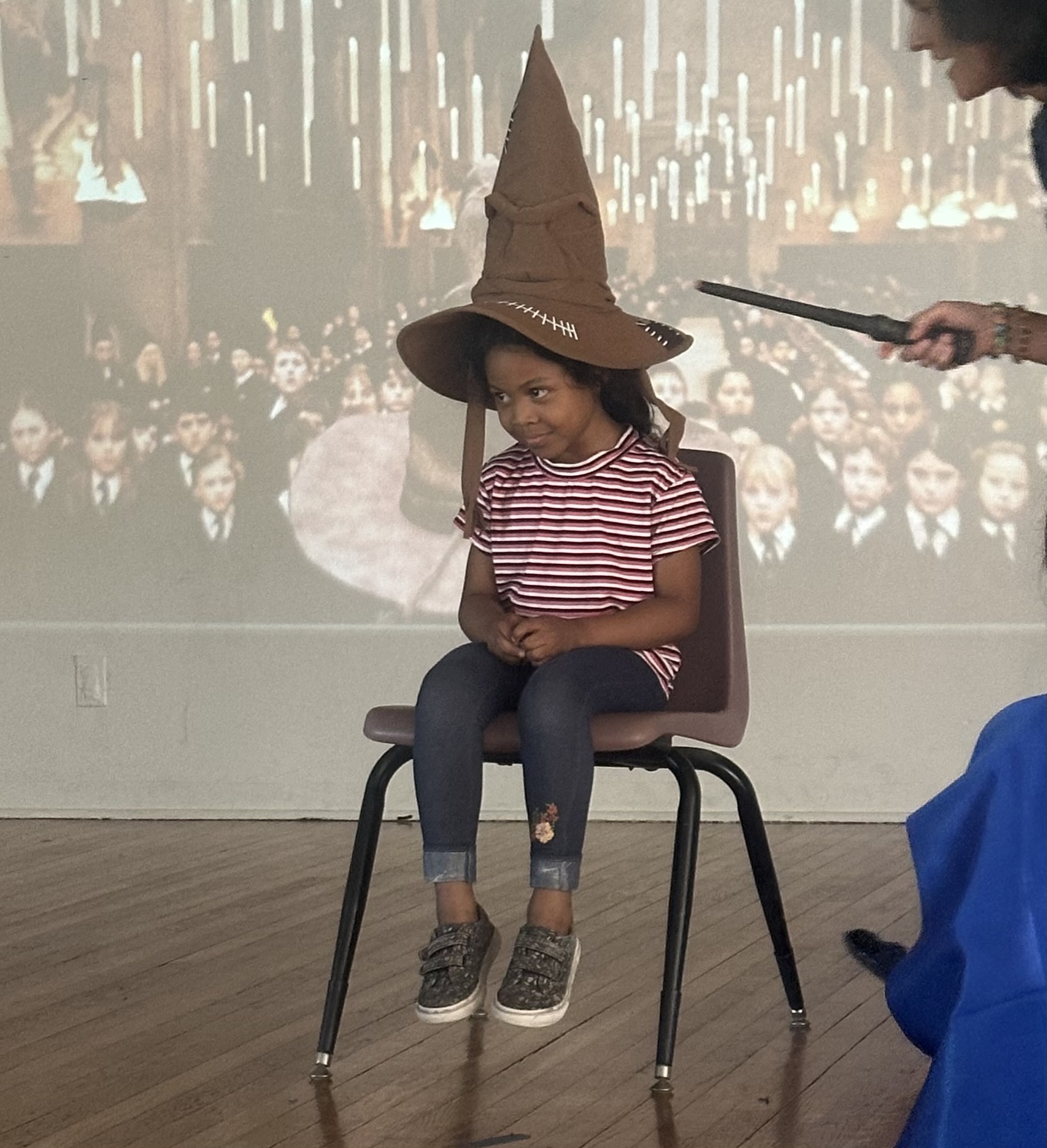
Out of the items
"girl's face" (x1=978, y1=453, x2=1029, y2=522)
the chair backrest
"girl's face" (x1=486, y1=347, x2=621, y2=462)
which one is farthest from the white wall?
"girl's face" (x1=486, y1=347, x2=621, y2=462)

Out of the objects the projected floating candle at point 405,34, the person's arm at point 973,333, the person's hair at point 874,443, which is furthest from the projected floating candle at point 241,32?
the person's arm at point 973,333

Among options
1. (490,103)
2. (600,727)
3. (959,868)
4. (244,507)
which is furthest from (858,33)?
(959,868)

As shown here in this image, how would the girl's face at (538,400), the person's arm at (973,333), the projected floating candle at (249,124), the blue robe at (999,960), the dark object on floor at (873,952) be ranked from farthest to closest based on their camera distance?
the projected floating candle at (249,124), the dark object on floor at (873,952), the girl's face at (538,400), the person's arm at (973,333), the blue robe at (999,960)

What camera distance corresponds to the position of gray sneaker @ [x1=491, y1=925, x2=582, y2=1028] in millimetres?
1672

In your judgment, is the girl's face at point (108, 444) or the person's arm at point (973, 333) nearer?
the person's arm at point (973, 333)

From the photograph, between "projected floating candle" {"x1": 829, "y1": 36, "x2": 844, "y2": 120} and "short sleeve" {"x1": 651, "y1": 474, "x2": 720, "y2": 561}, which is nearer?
"short sleeve" {"x1": 651, "y1": 474, "x2": 720, "y2": 561}

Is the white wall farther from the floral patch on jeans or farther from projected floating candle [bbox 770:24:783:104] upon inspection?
the floral patch on jeans

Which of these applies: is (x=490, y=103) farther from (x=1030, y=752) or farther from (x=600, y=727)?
(x=1030, y=752)

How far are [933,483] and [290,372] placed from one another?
1.43 metres

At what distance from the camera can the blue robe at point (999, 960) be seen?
48.0 inches

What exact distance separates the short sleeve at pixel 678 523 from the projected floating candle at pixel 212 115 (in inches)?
79.9

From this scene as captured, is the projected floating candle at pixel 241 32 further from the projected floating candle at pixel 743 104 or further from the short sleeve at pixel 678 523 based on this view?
the short sleeve at pixel 678 523

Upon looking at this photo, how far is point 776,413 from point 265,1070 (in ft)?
7.03

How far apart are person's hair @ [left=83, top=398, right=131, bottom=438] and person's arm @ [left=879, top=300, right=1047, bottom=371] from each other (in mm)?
2544
